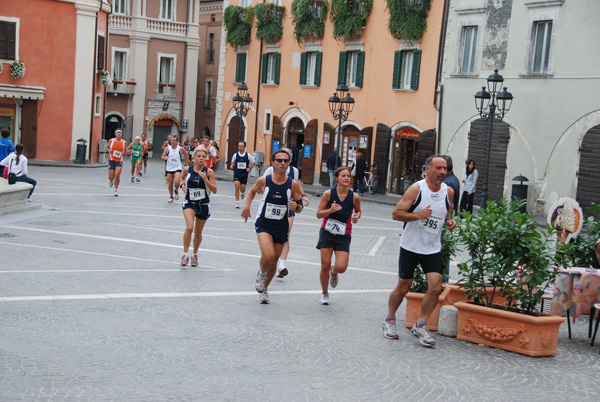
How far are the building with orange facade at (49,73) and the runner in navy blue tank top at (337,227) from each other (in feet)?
102

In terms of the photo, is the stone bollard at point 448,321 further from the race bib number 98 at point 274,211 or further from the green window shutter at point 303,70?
the green window shutter at point 303,70

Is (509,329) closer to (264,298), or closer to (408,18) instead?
(264,298)

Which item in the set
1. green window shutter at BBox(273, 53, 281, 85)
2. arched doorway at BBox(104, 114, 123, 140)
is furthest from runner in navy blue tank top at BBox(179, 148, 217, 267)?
arched doorway at BBox(104, 114, 123, 140)

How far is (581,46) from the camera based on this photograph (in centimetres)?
2636

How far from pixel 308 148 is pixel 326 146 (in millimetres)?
1341

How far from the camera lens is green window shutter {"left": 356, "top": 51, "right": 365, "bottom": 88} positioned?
117 feet

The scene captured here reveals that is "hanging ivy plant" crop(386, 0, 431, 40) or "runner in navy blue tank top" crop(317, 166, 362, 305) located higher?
"hanging ivy plant" crop(386, 0, 431, 40)

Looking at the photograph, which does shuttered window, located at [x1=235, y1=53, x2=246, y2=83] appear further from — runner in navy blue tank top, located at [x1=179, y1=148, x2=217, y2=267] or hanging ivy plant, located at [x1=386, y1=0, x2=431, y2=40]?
runner in navy blue tank top, located at [x1=179, y1=148, x2=217, y2=267]

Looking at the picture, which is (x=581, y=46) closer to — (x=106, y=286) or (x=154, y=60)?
(x=106, y=286)

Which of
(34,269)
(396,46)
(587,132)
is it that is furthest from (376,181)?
(34,269)

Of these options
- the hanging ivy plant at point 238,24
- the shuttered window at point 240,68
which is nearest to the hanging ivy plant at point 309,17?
the hanging ivy plant at point 238,24

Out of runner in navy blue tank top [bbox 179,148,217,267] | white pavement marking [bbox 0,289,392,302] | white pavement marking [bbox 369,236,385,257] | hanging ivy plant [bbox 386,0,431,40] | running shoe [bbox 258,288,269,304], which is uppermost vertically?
hanging ivy plant [bbox 386,0,431,40]

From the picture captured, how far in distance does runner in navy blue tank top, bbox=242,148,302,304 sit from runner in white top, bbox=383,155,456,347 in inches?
78.1

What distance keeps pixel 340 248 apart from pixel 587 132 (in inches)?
709
